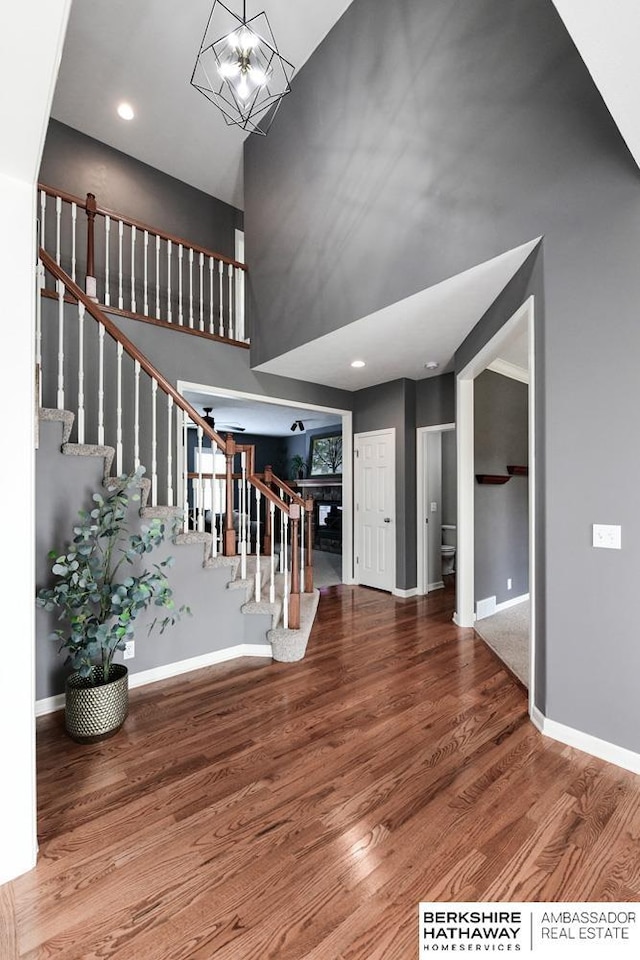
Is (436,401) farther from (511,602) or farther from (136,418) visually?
(136,418)

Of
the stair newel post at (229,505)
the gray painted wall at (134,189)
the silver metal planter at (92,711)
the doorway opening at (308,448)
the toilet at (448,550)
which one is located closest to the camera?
the silver metal planter at (92,711)

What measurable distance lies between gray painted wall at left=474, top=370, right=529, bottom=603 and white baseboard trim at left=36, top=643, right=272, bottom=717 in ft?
7.51

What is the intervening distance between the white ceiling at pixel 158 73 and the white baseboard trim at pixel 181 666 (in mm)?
5284

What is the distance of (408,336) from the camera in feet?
12.3

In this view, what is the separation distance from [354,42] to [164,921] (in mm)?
5501

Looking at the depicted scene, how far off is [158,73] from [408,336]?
3572 mm

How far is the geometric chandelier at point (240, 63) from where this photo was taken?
117 inches

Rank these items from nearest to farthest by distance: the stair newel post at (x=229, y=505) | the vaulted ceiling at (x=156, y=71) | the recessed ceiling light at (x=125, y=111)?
the stair newel post at (x=229, y=505)
the vaulted ceiling at (x=156, y=71)
the recessed ceiling light at (x=125, y=111)

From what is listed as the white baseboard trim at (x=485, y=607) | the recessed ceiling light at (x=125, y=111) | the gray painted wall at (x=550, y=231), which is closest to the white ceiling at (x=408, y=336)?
the gray painted wall at (x=550, y=231)

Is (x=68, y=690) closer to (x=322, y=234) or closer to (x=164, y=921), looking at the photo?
(x=164, y=921)

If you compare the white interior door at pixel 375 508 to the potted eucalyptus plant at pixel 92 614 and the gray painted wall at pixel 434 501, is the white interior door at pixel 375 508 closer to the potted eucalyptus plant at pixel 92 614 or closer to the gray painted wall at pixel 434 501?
the gray painted wall at pixel 434 501

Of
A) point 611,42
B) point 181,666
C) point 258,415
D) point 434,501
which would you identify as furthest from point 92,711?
point 258,415

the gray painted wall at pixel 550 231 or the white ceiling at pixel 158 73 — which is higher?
the white ceiling at pixel 158 73

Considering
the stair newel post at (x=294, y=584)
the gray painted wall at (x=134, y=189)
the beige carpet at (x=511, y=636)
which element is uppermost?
the gray painted wall at (x=134, y=189)
